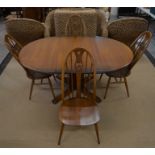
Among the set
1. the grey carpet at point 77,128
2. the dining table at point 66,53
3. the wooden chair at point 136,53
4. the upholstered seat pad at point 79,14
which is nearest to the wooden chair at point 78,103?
the dining table at point 66,53

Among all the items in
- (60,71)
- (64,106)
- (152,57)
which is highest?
(60,71)

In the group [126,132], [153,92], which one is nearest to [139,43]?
[153,92]

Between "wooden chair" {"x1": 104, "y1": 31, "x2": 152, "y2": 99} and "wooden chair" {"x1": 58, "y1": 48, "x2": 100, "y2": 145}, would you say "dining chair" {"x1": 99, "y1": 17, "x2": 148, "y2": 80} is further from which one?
"wooden chair" {"x1": 58, "y1": 48, "x2": 100, "y2": 145}

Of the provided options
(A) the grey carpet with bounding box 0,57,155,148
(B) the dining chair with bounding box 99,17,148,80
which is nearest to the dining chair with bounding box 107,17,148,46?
(B) the dining chair with bounding box 99,17,148,80

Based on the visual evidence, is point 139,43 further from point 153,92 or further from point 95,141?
point 95,141

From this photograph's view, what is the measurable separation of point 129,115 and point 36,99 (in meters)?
1.20

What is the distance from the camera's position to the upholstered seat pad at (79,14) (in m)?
3.74

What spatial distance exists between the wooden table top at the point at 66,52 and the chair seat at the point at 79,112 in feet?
1.16

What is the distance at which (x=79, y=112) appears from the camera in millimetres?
2279

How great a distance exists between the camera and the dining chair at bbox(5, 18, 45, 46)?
3.78 m

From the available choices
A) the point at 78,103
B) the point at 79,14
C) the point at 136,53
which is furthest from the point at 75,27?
the point at 78,103

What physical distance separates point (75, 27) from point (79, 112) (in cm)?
154

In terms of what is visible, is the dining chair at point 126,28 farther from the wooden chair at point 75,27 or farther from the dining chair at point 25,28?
the dining chair at point 25,28

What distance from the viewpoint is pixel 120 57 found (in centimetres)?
255
